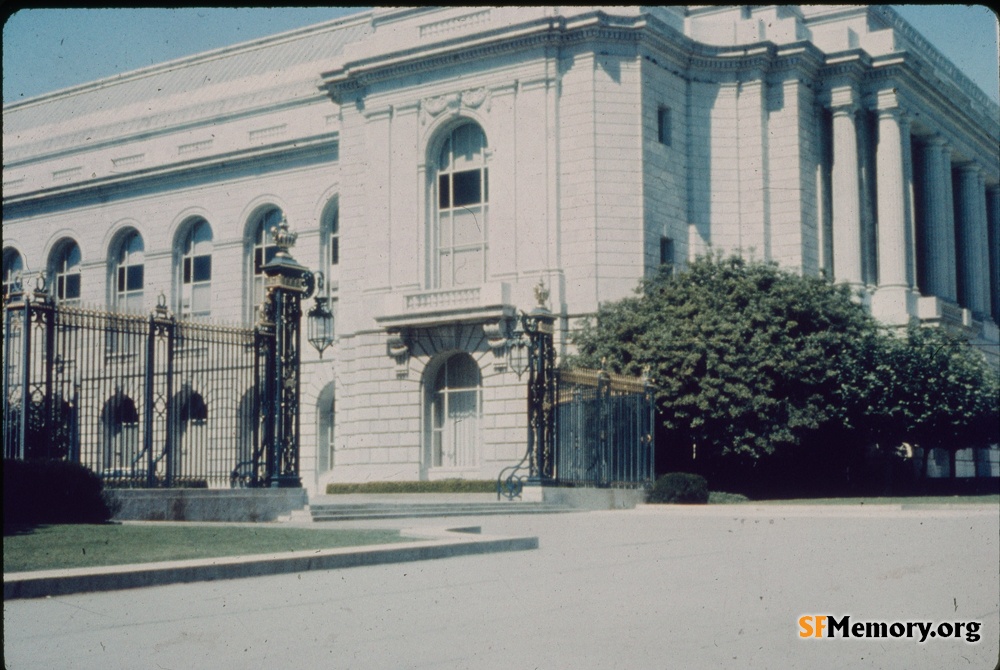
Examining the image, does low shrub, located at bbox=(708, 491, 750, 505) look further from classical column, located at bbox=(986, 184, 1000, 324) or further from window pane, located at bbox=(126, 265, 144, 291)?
window pane, located at bbox=(126, 265, 144, 291)

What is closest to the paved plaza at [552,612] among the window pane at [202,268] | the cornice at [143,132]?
the window pane at [202,268]

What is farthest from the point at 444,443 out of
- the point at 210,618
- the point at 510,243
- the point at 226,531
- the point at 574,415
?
the point at 210,618

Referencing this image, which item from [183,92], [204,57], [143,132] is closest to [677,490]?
[143,132]

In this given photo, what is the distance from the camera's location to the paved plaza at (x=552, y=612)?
23.9ft

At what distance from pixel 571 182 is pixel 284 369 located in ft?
61.3

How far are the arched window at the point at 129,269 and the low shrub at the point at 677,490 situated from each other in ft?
107

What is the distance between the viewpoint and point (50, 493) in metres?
16.5

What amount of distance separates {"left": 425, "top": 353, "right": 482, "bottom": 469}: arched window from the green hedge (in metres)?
1.98

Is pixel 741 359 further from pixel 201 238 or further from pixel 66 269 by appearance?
pixel 66 269

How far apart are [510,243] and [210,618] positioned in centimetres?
2991

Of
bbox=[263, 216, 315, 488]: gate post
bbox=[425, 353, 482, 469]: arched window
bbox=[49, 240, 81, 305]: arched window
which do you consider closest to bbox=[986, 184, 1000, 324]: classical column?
bbox=[425, 353, 482, 469]: arched window

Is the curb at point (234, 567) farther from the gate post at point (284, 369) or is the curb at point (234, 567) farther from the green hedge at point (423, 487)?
the green hedge at point (423, 487)

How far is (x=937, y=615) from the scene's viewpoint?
8.93m

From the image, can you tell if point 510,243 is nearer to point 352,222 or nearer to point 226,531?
point 352,222
